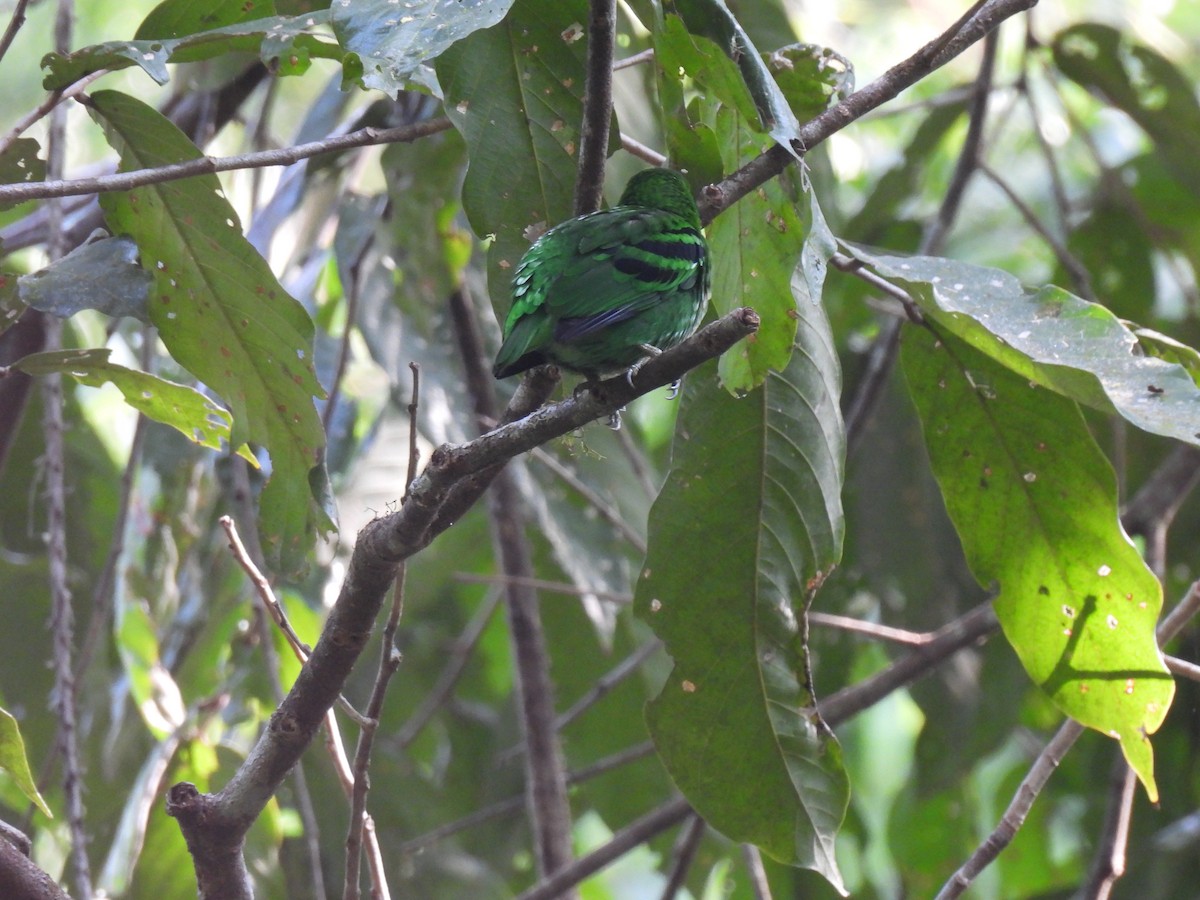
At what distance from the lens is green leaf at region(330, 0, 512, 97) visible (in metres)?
1.91

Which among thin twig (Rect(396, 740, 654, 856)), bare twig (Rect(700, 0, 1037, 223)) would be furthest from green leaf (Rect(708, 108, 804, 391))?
thin twig (Rect(396, 740, 654, 856))

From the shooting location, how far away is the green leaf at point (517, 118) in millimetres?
2453

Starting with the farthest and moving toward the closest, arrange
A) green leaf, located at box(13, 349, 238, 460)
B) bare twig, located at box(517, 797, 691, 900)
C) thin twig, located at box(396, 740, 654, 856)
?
thin twig, located at box(396, 740, 654, 856)
bare twig, located at box(517, 797, 691, 900)
green leaf, located at box(13, 349, 238, 460)

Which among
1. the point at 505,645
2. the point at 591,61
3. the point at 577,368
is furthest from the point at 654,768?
the point at 591,61

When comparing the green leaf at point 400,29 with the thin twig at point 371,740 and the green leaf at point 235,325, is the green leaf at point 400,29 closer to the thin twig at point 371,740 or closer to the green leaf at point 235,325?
the thin twig at point 371,740

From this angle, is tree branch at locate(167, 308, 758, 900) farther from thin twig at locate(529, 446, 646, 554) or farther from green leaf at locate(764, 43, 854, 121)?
thin twig at locate(529, 446, 646, 554)

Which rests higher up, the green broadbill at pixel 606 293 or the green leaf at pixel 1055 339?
the green broadbill at pixel 606 293

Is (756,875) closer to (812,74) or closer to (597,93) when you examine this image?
(812,74)

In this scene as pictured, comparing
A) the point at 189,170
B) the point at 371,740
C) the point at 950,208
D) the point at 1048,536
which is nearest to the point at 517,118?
the point at 189,170

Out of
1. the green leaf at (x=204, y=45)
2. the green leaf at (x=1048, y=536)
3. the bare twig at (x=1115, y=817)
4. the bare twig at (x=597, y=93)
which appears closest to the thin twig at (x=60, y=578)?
the green leaf at (x=204, y=45)

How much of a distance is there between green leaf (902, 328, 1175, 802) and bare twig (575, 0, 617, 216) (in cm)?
95

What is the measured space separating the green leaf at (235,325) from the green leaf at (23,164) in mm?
293

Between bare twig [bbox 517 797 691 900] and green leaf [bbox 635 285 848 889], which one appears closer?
green leaf [bbox 635 285 848 889]

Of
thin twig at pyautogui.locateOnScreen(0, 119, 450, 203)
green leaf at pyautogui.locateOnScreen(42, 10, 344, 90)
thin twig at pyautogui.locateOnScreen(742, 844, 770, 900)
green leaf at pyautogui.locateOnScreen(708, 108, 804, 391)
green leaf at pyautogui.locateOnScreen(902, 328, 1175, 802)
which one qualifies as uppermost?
green leaf at pyautogui.locateOnScreen(42, 10, 344, 90)
